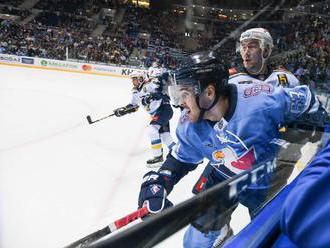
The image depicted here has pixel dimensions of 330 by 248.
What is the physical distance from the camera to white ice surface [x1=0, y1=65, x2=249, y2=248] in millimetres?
1662

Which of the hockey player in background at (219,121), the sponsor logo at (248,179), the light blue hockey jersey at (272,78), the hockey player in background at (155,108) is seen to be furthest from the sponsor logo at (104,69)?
the sponsor logo at (248,179)

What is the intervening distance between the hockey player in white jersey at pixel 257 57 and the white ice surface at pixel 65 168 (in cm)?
48

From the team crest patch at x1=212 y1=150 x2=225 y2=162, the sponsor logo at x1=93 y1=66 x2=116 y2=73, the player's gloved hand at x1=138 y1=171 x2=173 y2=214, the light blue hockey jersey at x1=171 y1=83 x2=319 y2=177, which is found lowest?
the sponsor logo at x1=93 y1=66 x2=116 y2=73

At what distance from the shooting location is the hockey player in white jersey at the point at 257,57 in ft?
4.05

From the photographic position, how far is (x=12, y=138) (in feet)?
9.54

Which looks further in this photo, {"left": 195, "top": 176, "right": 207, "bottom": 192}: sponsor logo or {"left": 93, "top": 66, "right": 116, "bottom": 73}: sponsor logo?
{"left": 93, "top": 66, "right": 116, "bottom": 73}: sponsor logo

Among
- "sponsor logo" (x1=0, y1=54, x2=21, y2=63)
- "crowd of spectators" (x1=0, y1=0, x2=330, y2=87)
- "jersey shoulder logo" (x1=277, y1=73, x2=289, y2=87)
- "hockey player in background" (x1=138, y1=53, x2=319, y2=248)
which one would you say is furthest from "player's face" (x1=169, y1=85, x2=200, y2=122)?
"sponsor logo" (x1=0, y1=54, x2=21, y2=63)

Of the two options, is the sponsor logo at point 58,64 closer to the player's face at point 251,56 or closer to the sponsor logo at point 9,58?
the sponsor logo at point 9,58

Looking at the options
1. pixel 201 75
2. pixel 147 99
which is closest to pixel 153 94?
pixel 147 99

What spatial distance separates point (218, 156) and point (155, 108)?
1617 mm

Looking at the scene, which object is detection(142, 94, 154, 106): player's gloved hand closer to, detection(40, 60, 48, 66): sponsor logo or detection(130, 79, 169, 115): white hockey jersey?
detection(130, 79, 169, 115): white hockey jersey

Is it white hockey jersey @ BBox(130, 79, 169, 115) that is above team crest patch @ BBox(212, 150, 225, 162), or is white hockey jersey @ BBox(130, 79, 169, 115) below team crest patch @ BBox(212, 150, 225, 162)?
below

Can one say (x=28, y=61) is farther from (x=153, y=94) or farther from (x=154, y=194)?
(x=154, y=194)

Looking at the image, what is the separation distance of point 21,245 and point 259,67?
1227 mm
